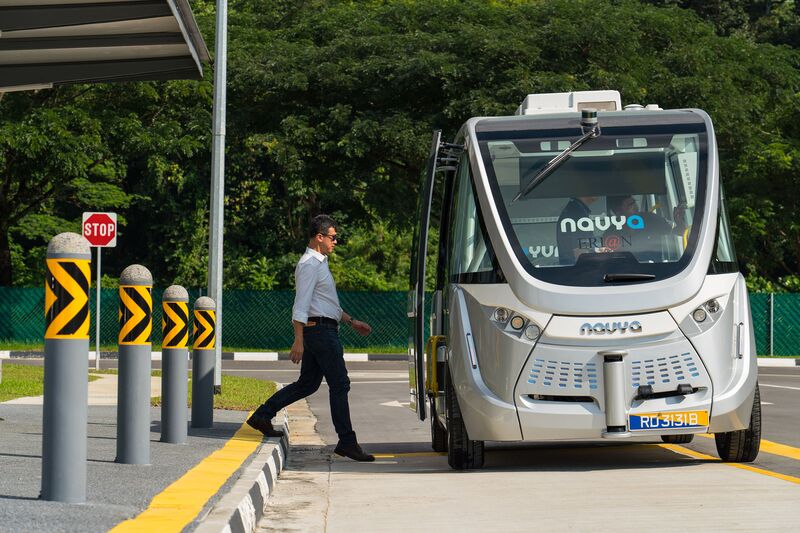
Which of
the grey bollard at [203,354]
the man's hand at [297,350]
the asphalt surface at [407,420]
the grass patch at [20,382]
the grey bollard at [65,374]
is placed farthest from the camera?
the grass patch at [20,382]

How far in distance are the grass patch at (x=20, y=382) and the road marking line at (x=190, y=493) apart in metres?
7.23

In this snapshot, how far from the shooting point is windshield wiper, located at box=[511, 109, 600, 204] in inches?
405

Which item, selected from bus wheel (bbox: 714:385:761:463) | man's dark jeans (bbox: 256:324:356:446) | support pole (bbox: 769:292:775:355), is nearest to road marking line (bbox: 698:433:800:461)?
bus wheel (bbox: 714:385:761:463)

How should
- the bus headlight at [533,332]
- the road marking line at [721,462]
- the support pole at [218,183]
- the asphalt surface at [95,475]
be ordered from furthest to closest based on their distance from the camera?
the support pole at [218,183], the bus headlight at [533,332], the road marking line at [721,462], the asphalt surface at [95,475]

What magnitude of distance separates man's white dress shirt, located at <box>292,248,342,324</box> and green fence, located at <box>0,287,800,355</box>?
75.9 feet

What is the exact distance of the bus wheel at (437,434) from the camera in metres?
11.7

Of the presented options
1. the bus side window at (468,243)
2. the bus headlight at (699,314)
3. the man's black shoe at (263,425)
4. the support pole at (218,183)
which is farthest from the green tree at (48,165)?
the bus headlight at (699,314)

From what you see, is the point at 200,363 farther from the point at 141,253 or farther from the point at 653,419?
the point at 141,253

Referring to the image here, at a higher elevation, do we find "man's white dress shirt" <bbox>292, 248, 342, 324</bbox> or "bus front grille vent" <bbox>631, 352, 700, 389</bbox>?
"man's white dress shirt" <bbox>292, 248, 342, 324</bbox>

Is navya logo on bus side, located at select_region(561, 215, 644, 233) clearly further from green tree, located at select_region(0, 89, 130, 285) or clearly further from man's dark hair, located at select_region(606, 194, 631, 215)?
green tree, located at select_region(0, 89, 130, 285)

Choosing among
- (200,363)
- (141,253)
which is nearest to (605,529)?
(200,363)

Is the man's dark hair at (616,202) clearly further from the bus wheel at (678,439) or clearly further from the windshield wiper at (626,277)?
the bus wheel at (678,439)

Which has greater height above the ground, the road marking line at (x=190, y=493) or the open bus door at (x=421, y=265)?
the open bus door at (x=421, y=265)

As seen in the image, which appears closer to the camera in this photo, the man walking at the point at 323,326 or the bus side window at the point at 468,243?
the bus side window at the point at 468,243
